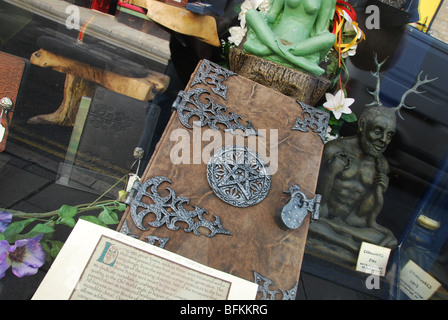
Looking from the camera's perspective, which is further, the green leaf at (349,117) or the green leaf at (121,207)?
the green leaf at (349,117)

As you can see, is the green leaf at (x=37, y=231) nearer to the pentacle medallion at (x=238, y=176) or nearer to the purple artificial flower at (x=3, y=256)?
the purple artificial flower at (x=3, y=256)

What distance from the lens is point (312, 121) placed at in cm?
161

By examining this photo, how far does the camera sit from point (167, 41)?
2.04 m

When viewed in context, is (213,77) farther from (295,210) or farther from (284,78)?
(295,210)

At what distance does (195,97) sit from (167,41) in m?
0.80

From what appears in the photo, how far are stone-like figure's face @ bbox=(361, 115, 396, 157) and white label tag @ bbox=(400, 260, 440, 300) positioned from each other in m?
0.74

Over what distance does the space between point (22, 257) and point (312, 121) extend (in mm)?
1451

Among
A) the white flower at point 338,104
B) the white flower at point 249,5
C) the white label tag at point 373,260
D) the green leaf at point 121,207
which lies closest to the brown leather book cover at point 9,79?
the green leaf at point 121,207

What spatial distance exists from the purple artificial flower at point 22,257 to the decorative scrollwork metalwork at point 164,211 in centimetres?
48

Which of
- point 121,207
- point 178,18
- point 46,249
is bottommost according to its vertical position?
point 46,249

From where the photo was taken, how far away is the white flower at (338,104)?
206cm

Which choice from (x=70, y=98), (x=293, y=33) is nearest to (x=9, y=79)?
(x=70, y=98)

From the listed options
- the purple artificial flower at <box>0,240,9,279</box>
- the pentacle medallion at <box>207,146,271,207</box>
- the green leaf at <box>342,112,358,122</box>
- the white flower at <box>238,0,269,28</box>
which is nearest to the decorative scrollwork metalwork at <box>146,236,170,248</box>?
the pentacle medallion at <box>207,146,271,207</box>
